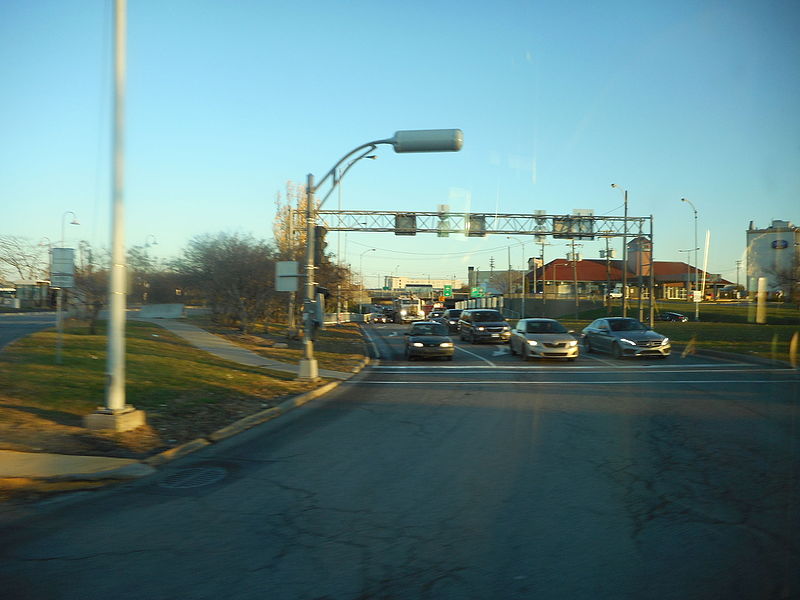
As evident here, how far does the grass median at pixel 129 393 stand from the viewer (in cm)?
819

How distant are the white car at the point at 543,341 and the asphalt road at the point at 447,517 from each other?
11.1m

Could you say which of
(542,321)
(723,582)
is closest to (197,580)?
(723,582)

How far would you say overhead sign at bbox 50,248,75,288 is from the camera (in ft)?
45.6

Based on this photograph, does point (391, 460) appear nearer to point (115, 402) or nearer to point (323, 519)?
point (323, 519)

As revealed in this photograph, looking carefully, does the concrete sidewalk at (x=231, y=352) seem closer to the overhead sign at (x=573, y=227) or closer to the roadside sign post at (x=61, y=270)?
the roadside sign post at (x=61, y=270)

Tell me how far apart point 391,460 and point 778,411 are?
24.0 ft

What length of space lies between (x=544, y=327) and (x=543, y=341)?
165cm

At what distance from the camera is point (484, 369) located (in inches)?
780

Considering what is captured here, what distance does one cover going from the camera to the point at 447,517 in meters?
5.51

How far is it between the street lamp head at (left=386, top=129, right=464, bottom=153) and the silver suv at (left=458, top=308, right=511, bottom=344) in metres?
18.3

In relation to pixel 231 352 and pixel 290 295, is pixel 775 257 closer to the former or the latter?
pixel 290 295

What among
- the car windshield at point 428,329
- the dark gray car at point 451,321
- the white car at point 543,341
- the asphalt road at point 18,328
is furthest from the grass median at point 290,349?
the dark gray car at point 451,321

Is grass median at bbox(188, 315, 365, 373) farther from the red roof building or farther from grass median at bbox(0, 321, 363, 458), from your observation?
the red roof building

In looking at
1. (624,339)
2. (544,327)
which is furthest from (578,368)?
(544,327)
